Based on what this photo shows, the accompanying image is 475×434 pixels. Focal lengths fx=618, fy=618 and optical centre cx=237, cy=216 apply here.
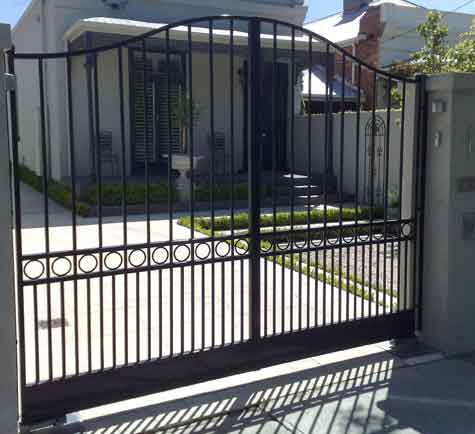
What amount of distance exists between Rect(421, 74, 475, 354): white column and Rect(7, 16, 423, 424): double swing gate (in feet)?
0.44

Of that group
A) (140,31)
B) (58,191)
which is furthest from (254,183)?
(58,191)

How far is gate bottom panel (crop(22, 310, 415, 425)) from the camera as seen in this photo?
369cm

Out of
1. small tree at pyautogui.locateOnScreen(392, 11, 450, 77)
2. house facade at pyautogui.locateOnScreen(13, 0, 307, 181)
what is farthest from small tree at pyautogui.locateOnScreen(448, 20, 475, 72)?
house facade at pyautogui.locateOnScreen(13, 0, 307, 181)

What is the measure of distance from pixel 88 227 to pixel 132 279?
3.83 meters

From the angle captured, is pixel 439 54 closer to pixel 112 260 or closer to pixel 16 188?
pixel 112 260

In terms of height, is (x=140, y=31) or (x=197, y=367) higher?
(x=140, y=31)

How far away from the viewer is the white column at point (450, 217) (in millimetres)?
4684

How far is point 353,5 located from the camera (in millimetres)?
23297

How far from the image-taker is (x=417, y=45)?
1969cm

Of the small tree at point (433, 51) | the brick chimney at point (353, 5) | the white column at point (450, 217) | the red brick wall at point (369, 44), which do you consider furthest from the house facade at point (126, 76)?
the white column at point (450, 217)

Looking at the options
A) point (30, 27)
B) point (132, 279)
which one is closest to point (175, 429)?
point (132, 279)

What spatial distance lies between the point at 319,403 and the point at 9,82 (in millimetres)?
2689

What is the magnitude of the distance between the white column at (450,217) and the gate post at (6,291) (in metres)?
3.11

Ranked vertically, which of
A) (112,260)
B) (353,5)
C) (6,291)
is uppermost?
(353,5)
